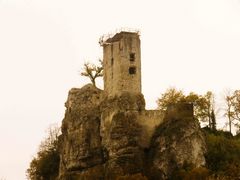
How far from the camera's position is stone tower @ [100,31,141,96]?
8088cm

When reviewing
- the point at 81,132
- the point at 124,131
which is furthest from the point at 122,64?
the point at 81,132

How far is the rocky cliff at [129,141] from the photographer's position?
77250mm

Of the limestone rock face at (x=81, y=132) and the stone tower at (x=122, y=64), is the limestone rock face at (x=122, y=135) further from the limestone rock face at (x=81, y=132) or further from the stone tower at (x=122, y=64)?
the limestone rock face at (x=81, y=132)

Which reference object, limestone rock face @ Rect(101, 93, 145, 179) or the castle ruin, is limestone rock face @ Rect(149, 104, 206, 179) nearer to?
the castle ruin

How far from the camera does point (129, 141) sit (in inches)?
3081

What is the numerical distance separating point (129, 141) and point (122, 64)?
8.58m

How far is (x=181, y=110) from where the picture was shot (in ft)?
262

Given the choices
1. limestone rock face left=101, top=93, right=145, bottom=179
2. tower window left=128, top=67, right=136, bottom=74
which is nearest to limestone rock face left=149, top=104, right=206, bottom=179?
limestone rock face left=101, top=93, right=145, bottom=179

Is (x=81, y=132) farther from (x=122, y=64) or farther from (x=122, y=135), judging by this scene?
(x=122, y=64)

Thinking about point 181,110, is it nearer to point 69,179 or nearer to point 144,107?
point 144,107

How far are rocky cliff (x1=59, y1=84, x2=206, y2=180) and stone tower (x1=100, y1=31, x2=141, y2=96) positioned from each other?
109cm

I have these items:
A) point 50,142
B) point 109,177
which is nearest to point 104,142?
point 109,177

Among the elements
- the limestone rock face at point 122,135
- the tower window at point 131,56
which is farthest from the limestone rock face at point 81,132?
the tower window at point 131,56

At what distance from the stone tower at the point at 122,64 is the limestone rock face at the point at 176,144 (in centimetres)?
522
